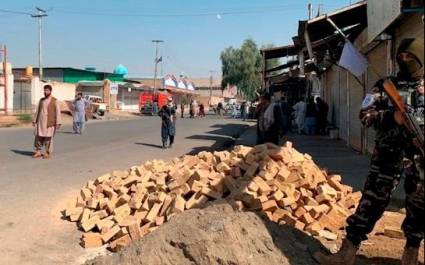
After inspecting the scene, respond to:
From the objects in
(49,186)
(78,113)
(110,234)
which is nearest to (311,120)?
(78,113)

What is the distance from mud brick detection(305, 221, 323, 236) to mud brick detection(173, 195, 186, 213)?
1.33 meters

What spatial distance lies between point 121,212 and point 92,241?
2.12 ft

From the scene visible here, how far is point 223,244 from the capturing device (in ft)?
14.1

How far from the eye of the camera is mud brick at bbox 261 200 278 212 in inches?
236

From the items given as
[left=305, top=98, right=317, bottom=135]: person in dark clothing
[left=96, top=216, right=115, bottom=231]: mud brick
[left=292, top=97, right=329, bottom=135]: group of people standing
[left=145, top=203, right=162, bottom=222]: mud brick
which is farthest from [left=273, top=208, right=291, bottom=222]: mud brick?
[left=305, top=98, right=317, bottom=135]: person in dark clothing

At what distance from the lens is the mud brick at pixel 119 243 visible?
5691 millimetres

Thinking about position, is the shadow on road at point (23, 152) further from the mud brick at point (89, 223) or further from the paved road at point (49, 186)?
the mud brick at point (89, 223)

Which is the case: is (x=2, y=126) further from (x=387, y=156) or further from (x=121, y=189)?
(x=387, y=156)

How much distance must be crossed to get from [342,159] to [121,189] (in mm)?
6784

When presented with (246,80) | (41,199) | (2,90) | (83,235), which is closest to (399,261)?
(83,235)

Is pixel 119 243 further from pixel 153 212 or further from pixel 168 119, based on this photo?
pixel 168 119

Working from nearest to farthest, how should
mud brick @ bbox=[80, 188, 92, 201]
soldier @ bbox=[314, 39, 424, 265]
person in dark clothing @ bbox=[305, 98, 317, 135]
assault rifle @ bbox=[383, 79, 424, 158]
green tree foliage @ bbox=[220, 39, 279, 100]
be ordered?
1. assault rifle @ bbox=[383, 79, 424, 158]
2. soldier @ bbox=[314, 39, 424, 265]
3. mud brick @ bbox=[80, 188, 92, 201]
4. person in dark clothing @ bbox=[305, 98, 317, 135]
5. green tree foliage @ bbox=[220, 39, 279, 100]

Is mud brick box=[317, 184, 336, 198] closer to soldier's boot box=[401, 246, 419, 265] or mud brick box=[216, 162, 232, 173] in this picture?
mud brick box=[216, 162, 232, 173]

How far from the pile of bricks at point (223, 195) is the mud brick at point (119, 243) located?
0.01 metres
